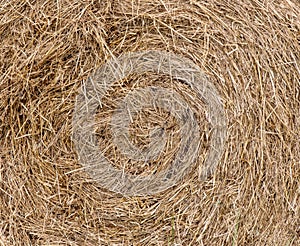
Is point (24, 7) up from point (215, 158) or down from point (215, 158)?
up

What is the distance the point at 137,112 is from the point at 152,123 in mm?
86

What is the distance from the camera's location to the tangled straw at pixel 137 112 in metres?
2.89

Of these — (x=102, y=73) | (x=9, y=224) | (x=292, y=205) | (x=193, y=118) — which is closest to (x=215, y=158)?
(x=193, y=118)

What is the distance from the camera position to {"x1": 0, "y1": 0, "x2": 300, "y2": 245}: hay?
2828 mm

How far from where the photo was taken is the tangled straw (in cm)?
289

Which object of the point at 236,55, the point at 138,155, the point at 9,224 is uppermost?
the point at 236,55

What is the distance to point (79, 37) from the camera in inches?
112

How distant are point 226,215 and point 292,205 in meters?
0.30

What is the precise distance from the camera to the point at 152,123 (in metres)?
2.99

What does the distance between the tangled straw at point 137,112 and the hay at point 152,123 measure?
27 millimetres

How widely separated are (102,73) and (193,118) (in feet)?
1.47

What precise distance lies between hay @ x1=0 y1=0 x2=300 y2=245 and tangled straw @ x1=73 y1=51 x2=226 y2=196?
3 cm

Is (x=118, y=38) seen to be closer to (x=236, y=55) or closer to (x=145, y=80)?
(x=145, y=80)

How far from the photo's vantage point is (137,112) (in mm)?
2971
